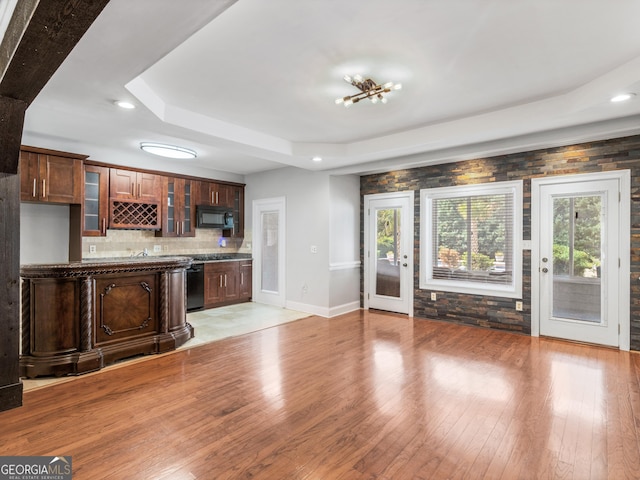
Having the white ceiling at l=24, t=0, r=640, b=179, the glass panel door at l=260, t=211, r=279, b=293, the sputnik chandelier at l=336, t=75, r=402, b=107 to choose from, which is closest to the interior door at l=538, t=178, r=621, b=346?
the white ceiling at l=24, t=0, r=640, b=179

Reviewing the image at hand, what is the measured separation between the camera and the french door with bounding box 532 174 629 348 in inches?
158

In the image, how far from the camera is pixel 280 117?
397 centimetres

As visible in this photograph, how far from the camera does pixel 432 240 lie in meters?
5.50

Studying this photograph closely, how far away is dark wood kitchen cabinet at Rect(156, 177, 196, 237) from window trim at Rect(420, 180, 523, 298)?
4143 millimetres

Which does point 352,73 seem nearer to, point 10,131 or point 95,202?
point 10,131

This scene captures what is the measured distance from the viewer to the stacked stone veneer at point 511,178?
390 centimetres

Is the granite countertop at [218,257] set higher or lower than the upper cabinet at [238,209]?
lower

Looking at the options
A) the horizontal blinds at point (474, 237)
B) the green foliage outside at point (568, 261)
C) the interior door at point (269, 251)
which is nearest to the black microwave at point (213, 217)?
the interior door at point (269, 251)

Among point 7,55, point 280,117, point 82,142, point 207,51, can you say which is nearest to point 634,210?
point 280,117

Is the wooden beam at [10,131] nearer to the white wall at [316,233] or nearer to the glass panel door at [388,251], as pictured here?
the white wall at [316,233]

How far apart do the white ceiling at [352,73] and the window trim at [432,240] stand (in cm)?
58

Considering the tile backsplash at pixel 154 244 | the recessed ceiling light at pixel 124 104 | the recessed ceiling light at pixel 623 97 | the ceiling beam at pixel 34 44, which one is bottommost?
the tile backsplash at pixel 154 244

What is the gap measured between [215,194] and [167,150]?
1.82 metres

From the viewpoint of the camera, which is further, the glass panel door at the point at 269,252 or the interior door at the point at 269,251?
the glass panel door at the point at 269,252
